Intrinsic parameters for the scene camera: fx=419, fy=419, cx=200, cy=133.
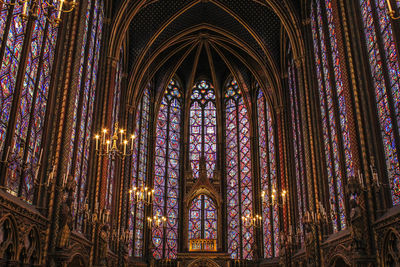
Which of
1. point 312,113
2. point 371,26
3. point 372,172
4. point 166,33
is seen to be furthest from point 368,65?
point 166,33

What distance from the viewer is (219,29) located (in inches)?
1165

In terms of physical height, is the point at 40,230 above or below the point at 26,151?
below

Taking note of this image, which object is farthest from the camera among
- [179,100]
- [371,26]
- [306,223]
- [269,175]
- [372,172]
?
[179,100]

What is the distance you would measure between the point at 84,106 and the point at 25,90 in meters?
6.17

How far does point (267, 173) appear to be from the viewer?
29.1 m

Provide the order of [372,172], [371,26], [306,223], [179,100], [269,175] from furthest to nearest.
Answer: [179,100] < [269,175] < [306,223] < [371,26] < [372,172]

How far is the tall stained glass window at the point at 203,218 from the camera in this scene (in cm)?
2964

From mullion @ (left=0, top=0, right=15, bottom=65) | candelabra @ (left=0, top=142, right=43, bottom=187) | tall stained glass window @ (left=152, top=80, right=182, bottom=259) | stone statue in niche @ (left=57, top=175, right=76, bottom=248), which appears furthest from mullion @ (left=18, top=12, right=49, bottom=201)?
tall stained glass window @ (left=152, top=80, right=182, bottom=259)

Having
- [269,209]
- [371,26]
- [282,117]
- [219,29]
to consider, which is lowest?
[269,209]

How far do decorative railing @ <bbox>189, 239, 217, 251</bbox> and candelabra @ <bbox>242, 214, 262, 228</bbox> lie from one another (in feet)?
8.98

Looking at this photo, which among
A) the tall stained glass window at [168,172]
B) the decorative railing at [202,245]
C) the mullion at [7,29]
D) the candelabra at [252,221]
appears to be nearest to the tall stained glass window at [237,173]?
the candelabra at [252,221]

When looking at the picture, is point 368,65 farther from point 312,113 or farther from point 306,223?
point 306,223

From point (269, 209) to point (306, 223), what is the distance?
8647 millimetres

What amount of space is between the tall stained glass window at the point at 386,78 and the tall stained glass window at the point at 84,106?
11380 millimetres
